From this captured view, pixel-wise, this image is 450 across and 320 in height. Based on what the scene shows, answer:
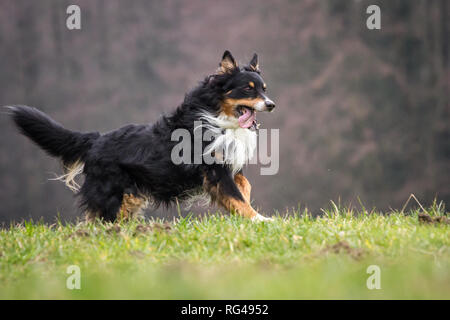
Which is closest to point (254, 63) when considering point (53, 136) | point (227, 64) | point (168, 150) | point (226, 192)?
→ point (227, 64)

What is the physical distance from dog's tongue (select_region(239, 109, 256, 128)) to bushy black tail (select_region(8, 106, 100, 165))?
1.47 meters

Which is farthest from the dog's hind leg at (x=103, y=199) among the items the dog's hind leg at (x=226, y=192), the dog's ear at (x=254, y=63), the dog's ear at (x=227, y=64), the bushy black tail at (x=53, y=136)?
the dog's ear at (x=254, y=63)

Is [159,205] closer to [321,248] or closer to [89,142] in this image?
[89,142]

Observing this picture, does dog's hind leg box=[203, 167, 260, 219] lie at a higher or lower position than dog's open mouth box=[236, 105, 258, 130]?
lower

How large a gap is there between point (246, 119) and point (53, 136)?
194 cm

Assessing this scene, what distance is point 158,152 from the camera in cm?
499

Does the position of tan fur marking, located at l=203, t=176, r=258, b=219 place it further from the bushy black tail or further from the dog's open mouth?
the bushy black tail

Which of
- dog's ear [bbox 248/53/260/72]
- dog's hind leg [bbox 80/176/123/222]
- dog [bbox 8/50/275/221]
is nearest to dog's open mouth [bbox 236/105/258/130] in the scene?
dog [bbox 8/50/275/221]

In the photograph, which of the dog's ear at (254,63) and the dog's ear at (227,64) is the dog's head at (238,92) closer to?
the dog's ear at (227,64)

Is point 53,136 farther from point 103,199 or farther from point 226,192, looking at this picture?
point 226,192

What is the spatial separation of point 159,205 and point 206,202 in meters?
0.51

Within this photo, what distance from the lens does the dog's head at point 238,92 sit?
499cm

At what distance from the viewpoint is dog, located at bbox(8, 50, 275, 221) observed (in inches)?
194

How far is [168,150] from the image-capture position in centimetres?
497
